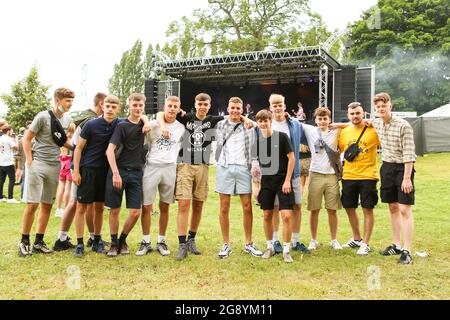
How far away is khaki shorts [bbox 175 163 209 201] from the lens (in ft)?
16.0

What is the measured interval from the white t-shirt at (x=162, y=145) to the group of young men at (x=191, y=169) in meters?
0.01

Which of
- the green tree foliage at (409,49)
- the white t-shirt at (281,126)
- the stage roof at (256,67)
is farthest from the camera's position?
the green tree foliage at (409,49)

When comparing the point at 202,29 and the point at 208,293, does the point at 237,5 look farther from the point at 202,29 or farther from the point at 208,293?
the point at 208,293

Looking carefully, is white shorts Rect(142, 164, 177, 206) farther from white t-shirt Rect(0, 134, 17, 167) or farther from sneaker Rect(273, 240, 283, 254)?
white t-shirt Rect(0, 134, 17, 167)

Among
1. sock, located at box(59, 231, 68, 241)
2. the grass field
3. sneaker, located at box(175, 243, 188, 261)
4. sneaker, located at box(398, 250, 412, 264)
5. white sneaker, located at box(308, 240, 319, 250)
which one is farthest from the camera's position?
white sneaker, located at box(308, 240, 319, 250)

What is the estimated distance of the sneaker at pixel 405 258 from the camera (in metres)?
4.46

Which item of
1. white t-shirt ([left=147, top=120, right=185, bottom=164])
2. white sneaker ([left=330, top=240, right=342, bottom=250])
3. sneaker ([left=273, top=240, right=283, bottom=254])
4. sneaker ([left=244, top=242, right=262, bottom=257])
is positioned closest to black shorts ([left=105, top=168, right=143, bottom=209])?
white t-shirt ([left=147, top=120, right=185, bottom=164])

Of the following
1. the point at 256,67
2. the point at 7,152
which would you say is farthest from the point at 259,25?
the point at 7,152

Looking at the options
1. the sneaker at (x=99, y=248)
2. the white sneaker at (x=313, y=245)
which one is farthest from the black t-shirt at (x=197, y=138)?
the white sneaker at (x=313, y=245)

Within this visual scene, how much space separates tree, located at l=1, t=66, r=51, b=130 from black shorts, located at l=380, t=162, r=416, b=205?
22.6 metres

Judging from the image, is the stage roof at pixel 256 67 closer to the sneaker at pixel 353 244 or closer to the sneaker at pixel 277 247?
the sneaker at pixel 353 244

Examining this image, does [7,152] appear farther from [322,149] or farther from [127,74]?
[127,74]

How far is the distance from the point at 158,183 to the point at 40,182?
1309 millimetres
